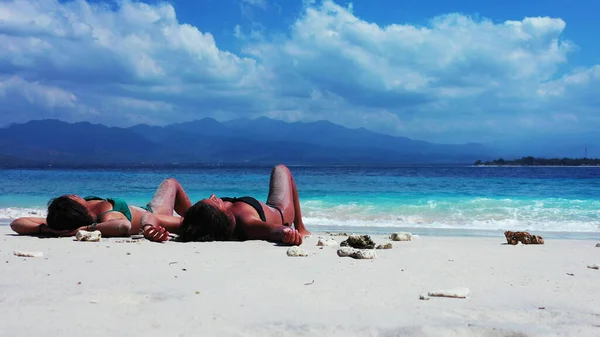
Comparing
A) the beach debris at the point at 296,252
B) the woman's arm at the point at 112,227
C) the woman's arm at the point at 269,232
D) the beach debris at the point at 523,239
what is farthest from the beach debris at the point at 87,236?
the beach debris at the point at 523,239

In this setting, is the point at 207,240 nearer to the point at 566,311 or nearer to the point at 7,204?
the point at 566,311

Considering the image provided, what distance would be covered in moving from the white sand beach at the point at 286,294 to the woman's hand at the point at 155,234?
645 mm

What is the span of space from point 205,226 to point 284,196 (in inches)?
53.9

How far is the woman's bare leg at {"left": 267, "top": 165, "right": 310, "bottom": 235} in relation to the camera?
7.73 meters

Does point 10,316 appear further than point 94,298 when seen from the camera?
No

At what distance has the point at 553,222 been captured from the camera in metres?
12.9

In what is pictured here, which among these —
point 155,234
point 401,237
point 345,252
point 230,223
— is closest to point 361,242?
point 345,252

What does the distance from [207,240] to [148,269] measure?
2227 millimetres

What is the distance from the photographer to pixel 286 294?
12.4ft

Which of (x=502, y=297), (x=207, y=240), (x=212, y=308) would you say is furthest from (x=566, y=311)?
(x=207, y=240)

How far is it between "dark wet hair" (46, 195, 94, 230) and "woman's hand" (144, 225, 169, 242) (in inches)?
40.0

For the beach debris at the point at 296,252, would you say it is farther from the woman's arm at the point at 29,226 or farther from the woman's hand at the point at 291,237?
the woman's arm at the point at 29,226

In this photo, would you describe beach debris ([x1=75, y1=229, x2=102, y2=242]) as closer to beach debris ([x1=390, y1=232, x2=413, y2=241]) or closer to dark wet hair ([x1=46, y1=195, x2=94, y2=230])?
dark wet hair ([x1=46, y1=195, x2=94, y2=230])

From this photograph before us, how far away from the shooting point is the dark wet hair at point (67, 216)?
708cm
